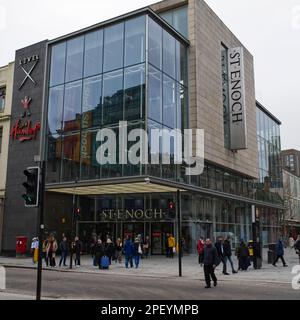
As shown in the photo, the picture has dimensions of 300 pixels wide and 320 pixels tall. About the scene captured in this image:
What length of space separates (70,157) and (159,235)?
8644 mm

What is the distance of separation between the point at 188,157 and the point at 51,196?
10516 millimetres

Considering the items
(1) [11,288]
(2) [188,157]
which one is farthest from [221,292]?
(2) [188,157]

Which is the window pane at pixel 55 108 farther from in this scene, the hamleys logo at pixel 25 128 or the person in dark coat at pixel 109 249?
the person in dark coat at pixel 109 249

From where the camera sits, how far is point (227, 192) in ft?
127

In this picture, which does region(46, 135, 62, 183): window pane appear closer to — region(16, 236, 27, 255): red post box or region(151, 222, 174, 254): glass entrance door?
region(16, 236, 27, 255): red post box

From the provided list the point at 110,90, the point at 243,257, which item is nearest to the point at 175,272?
the point at 243,257

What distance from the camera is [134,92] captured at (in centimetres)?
2748

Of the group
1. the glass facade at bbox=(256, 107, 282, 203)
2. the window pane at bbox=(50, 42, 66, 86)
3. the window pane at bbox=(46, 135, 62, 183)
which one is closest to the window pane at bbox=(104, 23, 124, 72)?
the window pane at bbox=(50, 42, 66, 86)

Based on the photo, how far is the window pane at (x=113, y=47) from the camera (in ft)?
95.0

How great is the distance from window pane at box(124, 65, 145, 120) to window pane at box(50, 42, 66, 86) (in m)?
6.72

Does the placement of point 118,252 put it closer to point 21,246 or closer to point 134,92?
point 21,246

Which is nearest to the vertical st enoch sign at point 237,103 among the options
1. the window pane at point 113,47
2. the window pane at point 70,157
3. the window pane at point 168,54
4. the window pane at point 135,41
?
the window pane at point 168,54

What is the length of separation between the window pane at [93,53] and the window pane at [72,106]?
1.29 m

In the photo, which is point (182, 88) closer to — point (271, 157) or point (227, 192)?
point (227, 192)
